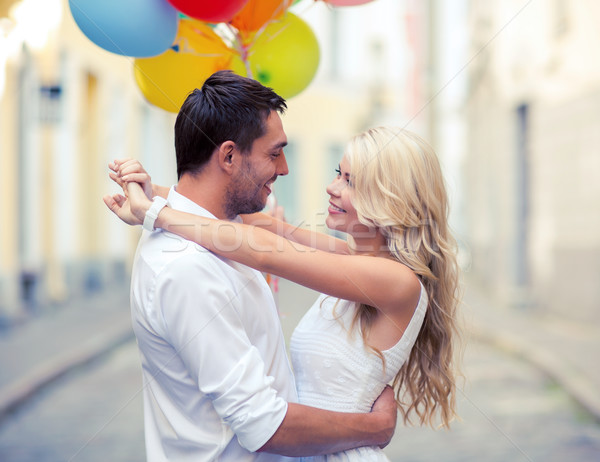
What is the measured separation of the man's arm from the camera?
1.78m

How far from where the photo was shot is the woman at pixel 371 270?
2.01 meters

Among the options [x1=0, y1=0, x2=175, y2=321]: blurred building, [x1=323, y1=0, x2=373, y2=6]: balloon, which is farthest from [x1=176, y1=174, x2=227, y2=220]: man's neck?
[x1=0, y1=0, x2=175, y2=321]: blurred building

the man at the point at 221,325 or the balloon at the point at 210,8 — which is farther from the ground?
the balloon at the point at 210,8

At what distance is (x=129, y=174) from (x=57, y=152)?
11366 millimetres

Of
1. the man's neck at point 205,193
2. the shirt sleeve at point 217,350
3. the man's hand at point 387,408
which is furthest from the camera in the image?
the man's hand at point 387,408

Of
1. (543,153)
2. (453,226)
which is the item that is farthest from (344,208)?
(543,153)

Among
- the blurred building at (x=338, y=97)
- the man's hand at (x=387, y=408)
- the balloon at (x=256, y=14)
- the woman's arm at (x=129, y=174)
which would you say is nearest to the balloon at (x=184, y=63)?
the balloon at (x=256, y=14)

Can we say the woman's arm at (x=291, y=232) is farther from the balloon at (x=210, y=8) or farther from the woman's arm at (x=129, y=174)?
the balloon at (x=210, y=8)

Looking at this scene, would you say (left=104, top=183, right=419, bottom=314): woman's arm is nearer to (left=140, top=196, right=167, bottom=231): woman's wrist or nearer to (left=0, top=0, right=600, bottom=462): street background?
(left=140, top=196, right=167, bottom=231): woman's wrist

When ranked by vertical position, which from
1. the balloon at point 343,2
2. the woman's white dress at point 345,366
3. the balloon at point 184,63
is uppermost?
the balloon at point 343,2

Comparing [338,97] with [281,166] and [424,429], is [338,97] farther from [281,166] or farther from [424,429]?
[281,166]

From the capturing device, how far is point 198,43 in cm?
271

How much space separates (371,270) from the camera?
205cm

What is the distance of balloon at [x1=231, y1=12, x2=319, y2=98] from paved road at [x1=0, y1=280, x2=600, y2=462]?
2.47 meters
